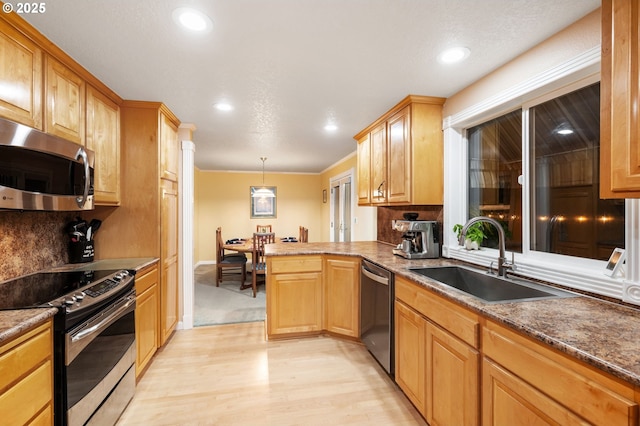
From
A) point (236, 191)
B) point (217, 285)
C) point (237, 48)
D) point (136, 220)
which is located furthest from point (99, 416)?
point (236, 191)

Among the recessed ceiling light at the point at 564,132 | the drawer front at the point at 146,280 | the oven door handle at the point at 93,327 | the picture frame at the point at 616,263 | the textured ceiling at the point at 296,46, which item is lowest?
the oven door handle at the point at 93,327

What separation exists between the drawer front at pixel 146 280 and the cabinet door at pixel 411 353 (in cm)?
190

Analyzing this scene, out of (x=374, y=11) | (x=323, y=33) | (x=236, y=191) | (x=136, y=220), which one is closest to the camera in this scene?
(x=374, y=11)

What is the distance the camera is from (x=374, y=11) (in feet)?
4.58

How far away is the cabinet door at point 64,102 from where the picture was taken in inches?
67.5

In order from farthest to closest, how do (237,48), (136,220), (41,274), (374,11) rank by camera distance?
(136,220), (41,274), (237,48), (374,11)

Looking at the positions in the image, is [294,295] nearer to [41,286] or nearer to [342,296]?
[342,296]

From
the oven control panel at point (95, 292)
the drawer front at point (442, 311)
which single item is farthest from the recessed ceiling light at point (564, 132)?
the oven control panel at point (95, 292)

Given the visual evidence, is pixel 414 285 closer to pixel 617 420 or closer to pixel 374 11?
pixel 617 420

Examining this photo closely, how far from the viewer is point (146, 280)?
7.57 feet

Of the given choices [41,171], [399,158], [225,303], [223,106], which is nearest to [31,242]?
[41,171]

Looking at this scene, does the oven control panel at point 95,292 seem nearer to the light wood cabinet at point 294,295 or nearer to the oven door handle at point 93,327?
the oven door handle at point 93,327

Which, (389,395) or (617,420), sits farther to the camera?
(389,395)

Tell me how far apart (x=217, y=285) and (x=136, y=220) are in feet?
8.52
